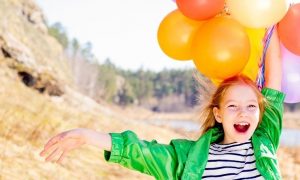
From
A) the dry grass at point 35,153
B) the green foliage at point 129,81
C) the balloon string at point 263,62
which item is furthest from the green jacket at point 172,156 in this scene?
the green foliage at point 129,81

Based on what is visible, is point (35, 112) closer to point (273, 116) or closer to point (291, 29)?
point (273, 116)

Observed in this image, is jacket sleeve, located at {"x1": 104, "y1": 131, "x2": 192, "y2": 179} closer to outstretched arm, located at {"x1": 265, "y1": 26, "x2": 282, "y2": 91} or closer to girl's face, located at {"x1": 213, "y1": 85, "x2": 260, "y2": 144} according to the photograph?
girl's face, located at {"x1": 213, "y1": 85, "x2": 260, "y2": 144}

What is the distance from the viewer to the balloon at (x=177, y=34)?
2637 mm

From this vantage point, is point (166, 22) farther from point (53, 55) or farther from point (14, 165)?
point (53, 55)

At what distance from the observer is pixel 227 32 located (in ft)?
7.89

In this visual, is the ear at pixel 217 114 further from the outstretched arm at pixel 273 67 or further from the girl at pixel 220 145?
the outstretched arm at pixel 273 67

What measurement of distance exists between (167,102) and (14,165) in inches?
3563

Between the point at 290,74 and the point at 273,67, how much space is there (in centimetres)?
10

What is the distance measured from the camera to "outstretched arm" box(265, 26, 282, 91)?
103 inches

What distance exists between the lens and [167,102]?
94375 mm

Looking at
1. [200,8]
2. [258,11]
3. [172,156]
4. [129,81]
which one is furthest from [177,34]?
[129,81]

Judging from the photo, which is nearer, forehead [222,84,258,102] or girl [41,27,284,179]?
girl [41,27,284,179]

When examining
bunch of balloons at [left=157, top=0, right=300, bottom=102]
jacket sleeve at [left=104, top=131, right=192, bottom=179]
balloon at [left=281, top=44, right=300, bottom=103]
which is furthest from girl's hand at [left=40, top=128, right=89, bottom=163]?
balloon at [left=281, top=44, right=300, bottom=103]

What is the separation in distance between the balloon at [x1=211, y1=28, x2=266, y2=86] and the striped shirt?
1.20ft
